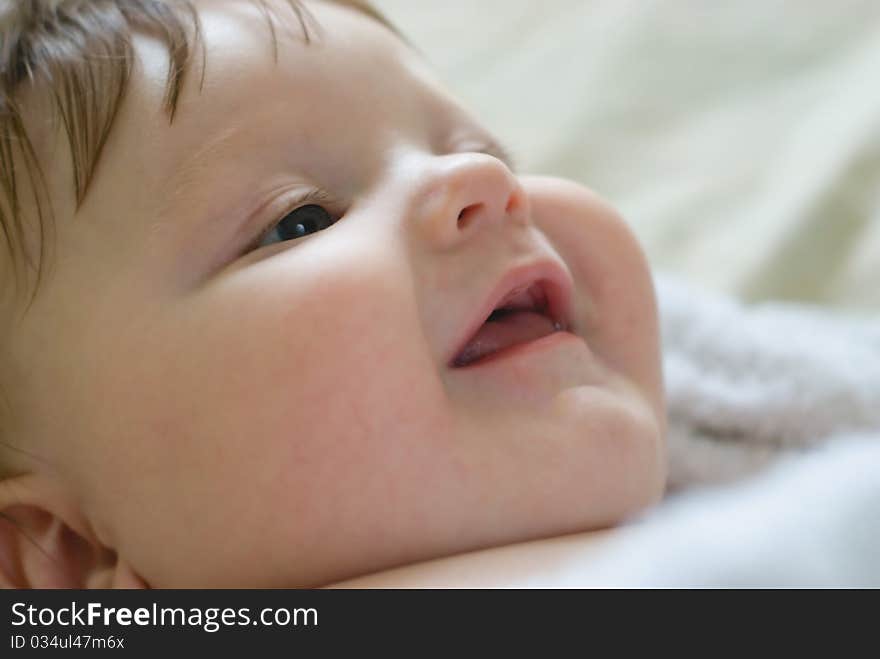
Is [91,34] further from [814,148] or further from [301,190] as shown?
[814,148]

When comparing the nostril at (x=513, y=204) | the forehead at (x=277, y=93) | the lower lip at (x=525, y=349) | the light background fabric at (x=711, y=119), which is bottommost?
the lower lip at (x=525, y=349)

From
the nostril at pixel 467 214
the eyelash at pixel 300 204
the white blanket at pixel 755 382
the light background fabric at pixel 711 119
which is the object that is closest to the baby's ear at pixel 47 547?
the eyelash at pixel 300 204

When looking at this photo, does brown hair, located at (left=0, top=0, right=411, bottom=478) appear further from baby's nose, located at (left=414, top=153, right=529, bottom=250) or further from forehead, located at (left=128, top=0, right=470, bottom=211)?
baby's nose, located at (left=414, top=153, right=529, bottom=250)

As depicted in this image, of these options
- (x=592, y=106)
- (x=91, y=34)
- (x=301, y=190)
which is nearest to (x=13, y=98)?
(x=91, y=34)

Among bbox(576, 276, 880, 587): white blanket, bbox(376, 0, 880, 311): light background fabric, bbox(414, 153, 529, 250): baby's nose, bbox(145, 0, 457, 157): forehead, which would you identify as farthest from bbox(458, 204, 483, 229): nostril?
bbox(376, 0, 880, 311): light background fabric

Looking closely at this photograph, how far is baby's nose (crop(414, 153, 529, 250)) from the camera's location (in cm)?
71

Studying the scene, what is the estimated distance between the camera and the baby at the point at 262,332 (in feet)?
2.20

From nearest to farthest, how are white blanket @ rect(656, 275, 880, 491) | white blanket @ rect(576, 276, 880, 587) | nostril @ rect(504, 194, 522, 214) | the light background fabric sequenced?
white blanket @ rect(576, 276, 880, 587) < nostril @ rect(504, 194, 522, 214) < white blanket @ rect(656, 275, 880, 491) < the light background fabric

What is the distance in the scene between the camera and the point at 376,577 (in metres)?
0.67

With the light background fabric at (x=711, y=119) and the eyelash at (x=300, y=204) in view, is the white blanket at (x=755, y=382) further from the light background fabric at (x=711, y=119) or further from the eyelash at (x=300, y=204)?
the eyelash at (x=300, y=204)

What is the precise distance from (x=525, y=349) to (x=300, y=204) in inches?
7.2

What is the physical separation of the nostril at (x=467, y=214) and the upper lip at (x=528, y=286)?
44 millimetres

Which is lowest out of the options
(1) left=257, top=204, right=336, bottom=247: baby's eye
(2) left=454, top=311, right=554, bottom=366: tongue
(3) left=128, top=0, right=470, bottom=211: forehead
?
(2) left=454, top=311, right=554, bottom=366: tongue

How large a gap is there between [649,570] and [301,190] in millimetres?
337
